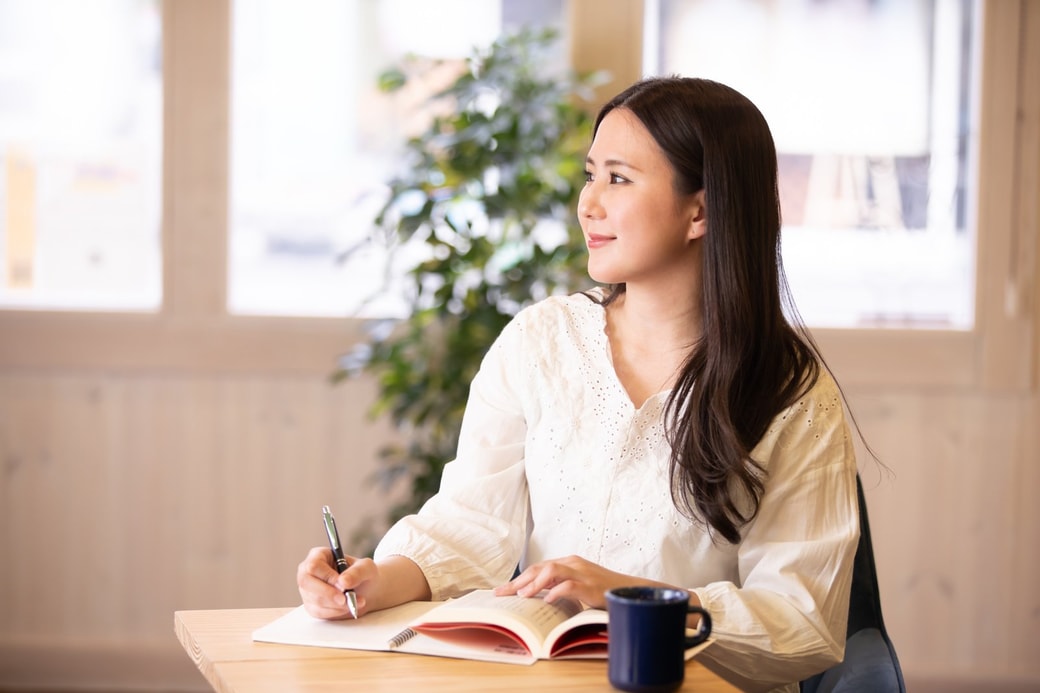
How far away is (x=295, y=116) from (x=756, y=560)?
1.93 metres

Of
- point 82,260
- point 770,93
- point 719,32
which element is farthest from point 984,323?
point 82,260

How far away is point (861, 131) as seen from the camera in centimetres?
300

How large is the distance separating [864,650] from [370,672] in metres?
0.75

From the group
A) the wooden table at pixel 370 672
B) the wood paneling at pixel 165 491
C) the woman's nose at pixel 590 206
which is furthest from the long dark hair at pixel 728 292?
the wood paneling at pixel 165 491

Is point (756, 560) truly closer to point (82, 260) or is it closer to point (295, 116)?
point (295, 116)

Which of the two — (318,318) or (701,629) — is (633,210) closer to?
(701,629)

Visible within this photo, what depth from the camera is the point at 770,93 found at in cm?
299

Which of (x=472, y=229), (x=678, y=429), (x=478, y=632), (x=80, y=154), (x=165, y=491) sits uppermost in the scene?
(x=80, y=154)

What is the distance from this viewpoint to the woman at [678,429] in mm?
1462

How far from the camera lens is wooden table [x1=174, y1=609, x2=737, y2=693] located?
1097mm

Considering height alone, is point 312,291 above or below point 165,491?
above

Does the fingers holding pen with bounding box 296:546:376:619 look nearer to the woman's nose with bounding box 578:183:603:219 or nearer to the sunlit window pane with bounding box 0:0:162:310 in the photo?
the woman's nose with bounding box 578:183:603:219

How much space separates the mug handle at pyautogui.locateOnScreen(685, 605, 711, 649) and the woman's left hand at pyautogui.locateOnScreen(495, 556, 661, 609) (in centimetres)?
19

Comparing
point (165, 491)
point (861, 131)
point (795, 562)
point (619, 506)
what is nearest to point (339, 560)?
point (619, 506)
